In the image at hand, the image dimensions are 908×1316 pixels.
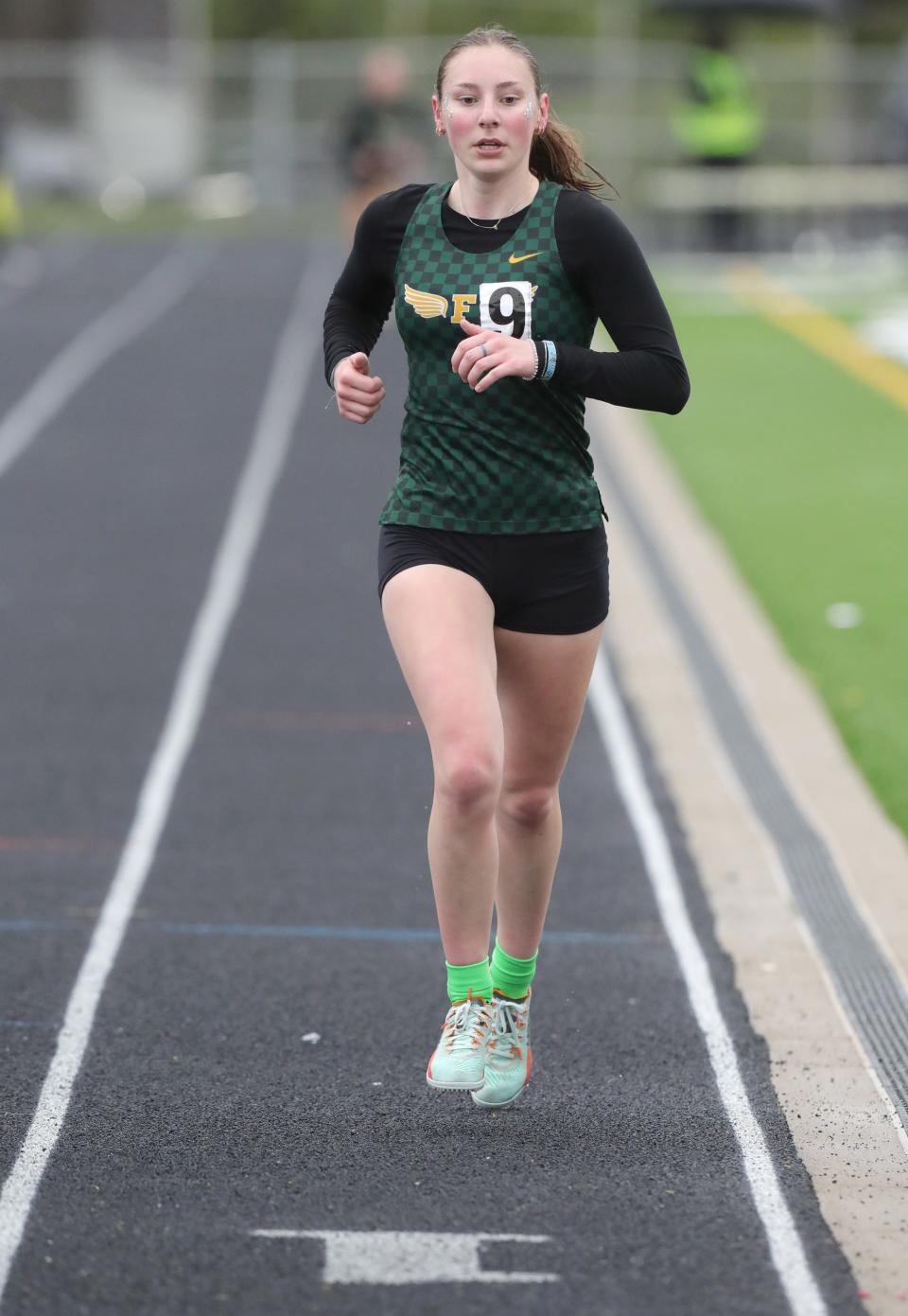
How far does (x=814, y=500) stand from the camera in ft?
39.1

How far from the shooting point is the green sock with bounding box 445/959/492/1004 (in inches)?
157

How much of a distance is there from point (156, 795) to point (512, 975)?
105 inches

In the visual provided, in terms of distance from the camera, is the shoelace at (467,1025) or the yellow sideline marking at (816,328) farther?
the yellow sideline marking at (816,328)

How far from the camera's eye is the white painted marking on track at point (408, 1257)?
3348 millimetres

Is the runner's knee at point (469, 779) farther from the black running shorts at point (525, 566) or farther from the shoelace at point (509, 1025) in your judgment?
the shoelace at point (509, 1025)

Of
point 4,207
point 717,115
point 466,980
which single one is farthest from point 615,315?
point 717,115

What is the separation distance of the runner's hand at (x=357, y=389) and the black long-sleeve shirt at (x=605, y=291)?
0.75 ft

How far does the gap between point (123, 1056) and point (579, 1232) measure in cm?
126

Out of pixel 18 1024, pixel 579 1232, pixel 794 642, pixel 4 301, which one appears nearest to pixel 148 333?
pixel 4 301

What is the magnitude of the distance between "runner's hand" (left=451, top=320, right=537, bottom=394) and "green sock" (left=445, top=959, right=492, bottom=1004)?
1.11 metres

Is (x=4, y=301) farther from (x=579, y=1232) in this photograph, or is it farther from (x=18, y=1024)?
(x=579, y=1232)

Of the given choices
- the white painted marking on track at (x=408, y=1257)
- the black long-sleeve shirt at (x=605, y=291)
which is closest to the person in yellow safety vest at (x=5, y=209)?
the black long-sleeve shirt at (x=605, y=291)

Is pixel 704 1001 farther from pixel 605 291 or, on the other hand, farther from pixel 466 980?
pixel 605 291

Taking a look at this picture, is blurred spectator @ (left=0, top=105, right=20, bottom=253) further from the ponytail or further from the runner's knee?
the runner's knee
